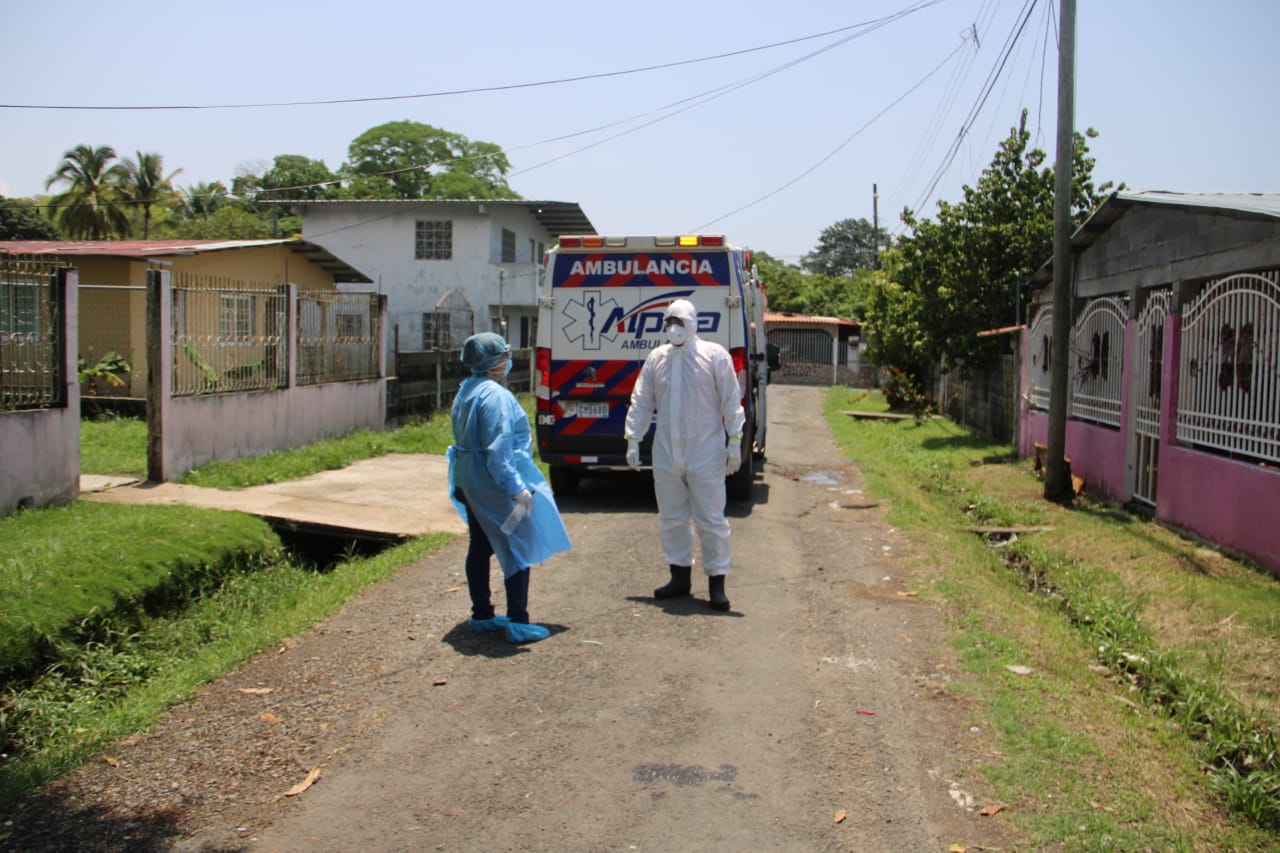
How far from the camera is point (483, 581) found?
20.0 ft

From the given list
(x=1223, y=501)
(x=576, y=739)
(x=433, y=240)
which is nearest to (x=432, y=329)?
(x=433, y=240)

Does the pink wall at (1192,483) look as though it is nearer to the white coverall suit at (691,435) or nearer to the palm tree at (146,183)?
the white coverall suit at (691,435)

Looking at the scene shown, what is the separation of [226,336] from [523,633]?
835cm

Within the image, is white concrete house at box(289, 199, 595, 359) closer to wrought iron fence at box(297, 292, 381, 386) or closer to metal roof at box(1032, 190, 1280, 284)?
wrought iron fence at box(297, 292, 381, 386)

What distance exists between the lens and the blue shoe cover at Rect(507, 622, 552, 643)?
231 inches

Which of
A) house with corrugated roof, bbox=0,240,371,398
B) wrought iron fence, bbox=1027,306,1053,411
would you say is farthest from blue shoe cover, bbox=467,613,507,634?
house with corrugated roof, bbox=0,240,371,398

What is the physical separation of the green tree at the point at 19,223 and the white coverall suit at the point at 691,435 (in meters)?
35.1

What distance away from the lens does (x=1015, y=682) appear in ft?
17.4

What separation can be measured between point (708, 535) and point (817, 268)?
83.6 metres

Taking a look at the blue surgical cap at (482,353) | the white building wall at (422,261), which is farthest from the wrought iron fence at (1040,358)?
the white building wall at (422,261)

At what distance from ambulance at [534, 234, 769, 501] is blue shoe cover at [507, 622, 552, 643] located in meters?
4.47

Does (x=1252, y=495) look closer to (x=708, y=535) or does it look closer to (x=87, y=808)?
(x=708, y=535)

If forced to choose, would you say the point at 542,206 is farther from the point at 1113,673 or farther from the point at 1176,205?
the point at 1113,673

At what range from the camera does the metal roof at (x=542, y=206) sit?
31797 mm
